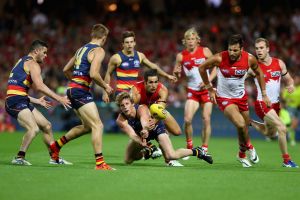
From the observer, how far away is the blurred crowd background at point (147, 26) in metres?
28.3

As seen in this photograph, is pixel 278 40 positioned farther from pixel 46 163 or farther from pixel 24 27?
pixel 46 163

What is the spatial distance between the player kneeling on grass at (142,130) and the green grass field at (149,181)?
0.93ft

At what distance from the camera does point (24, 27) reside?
3250 cm

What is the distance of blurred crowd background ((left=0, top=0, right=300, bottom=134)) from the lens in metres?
28.3

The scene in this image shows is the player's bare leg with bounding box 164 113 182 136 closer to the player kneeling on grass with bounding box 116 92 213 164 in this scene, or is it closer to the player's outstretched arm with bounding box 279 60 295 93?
the player kneeling on grass with bounding box 116 92 213 164

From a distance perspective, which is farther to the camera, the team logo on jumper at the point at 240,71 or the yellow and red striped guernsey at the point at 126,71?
the yellow and red striped guernsey at the point at 126,71

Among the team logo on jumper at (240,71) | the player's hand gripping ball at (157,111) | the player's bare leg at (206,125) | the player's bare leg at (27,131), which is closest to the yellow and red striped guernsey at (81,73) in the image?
the player's bare leg at (27,131)

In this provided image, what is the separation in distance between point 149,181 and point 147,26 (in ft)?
75.4

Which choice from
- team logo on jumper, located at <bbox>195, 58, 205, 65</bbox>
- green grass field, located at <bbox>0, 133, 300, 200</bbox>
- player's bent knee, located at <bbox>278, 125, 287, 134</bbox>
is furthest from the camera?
team logo on jumper, located at <bbox>195, 58, 205, 65</bbox>

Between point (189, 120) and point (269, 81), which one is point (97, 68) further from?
point (269, 81)

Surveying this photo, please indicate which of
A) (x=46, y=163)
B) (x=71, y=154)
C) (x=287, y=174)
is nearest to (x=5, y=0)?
(x=71, y=154)

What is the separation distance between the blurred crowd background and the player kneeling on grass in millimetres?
13309

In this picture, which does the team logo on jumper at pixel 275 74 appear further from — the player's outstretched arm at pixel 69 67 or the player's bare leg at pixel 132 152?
the player's outstretched arm at pixel 69 67

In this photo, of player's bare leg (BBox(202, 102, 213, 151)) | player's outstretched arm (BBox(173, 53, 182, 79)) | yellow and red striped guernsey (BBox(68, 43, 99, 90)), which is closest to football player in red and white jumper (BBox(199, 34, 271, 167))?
player's bare leg (BBox(202, 102, 213, 151))
